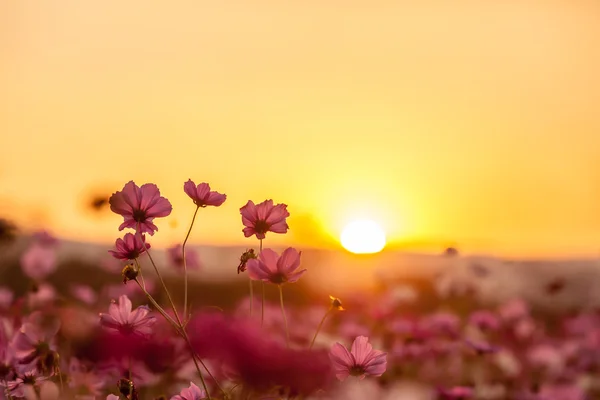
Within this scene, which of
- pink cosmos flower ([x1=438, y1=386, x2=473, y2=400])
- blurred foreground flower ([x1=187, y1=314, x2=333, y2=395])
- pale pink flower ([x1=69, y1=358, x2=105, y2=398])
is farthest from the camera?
pink cosmos flower ([x1=438, y1=386, x2=473, y2=400])

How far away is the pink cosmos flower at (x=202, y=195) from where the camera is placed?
1.36 metres

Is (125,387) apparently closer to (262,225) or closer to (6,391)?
(6,391)

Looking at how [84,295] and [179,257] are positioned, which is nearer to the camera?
[179,257]

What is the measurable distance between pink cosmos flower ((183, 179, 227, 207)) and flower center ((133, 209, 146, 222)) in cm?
8

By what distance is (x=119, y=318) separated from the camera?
1229 millimetres

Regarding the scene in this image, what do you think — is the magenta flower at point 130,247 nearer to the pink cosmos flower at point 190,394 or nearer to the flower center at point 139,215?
the flower center at point 139,215

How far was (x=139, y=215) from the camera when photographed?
1.34 m

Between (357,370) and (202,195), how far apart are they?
401 millimetres

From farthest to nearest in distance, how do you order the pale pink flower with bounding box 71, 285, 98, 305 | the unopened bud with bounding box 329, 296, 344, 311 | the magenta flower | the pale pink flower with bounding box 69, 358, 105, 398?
the pale pink flower with bounding box 71, 285, 98, 305 < the pale pink flower with bounding box 69, 358, 105, 398 < the unopened bud with bounding box 329, 296, 344, 311 < the magenta flower

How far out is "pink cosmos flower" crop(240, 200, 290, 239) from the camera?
4.48ft

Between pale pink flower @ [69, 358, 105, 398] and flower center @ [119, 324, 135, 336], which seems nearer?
flower center @ [119, 324, 135, 336]

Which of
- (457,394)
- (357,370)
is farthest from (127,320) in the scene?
(457,394)

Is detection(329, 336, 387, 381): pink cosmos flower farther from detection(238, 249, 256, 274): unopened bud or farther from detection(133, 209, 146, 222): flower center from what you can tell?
detection(133, 209, 146, 222): flower center

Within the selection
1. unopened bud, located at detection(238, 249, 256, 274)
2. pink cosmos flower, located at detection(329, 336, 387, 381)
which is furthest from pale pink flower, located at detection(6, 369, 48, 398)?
pink cosmos flower, located at detection(329, 336, 387, 381)
